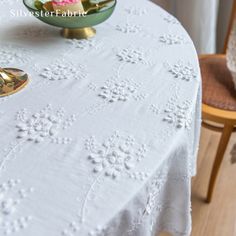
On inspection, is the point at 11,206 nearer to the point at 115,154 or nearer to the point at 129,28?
the point at 115,154

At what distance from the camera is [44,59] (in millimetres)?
931

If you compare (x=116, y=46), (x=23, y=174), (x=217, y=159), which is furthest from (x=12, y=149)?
(x=217, y=159)

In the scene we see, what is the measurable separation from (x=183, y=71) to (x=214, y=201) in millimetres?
816

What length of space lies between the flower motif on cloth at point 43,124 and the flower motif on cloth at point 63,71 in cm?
12

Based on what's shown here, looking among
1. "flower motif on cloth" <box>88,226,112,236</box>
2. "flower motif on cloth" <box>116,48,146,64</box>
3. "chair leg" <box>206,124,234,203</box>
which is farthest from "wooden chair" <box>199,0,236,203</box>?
"flower motif on cloth" <box>88,226,112,236</box>

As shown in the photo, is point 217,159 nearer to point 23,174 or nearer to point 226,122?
point 226,122

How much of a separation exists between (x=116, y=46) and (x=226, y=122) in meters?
0.47

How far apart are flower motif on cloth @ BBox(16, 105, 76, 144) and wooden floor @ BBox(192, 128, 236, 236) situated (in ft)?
2.92

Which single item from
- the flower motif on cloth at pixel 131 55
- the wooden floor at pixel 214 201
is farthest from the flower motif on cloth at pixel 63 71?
the wooden floor at pixel 214 201

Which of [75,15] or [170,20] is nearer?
[75,15]

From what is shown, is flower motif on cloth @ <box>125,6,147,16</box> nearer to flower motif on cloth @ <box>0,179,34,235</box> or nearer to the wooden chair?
the wooden chair

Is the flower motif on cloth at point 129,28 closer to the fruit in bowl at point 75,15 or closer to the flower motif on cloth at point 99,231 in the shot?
the fruit in bowl at point 75,15

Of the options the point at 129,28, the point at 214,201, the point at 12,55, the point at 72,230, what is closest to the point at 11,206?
the point at 72,230

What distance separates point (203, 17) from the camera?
178 cm
